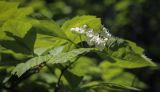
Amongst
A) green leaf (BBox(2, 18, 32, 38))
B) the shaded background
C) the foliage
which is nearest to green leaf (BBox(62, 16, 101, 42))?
the foliage

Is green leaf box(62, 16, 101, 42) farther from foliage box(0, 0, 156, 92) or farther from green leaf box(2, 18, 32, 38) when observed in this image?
green leaf box(2, 18, 32, 38)

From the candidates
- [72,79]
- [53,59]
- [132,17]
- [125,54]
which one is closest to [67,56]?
[53,59]

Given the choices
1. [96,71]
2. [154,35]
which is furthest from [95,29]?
[154,35]

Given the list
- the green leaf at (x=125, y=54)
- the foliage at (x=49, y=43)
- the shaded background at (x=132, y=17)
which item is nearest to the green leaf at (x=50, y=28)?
→ the foliage at (x=49, y=43)

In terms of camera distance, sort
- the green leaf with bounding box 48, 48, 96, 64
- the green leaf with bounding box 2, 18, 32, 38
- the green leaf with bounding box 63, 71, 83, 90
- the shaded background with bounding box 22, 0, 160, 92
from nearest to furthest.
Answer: the green leaf with bounding box 48, 48, 96, 64, the green leaf with bounding box 2, 18, 32, 38, the green leaf with bounding box 63, 71, 83, 90, the shaded background with bounding box 22, 0, 160, 92

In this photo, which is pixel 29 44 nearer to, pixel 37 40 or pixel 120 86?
pixel 37 40

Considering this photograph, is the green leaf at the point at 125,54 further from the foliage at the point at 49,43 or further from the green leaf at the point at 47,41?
the green leaf at the point at 47,41

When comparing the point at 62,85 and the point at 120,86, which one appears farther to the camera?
the point at 62,85

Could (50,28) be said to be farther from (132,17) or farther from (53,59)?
(132,17)
